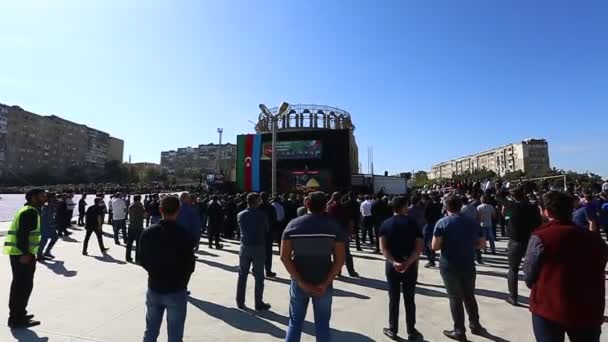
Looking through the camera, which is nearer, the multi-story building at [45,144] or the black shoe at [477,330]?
the black shoe at [477,330]

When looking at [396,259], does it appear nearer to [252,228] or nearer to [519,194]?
[252,228]

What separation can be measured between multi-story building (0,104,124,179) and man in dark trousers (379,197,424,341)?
88163 mm

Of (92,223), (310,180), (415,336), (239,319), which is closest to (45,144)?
(310,180)

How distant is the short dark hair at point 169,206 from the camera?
3131 mm

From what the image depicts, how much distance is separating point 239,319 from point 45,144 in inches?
3735

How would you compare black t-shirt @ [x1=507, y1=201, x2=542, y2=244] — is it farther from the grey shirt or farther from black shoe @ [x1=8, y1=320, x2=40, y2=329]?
black shoe @ [x1=8, y1=320, x2=40, y2=329]

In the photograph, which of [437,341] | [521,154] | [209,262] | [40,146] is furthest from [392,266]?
[521,154]

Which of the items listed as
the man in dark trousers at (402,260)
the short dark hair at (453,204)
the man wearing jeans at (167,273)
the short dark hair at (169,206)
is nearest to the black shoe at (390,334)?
the man in dark trousers at (402,260)

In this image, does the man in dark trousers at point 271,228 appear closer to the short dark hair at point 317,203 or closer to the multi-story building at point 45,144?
the short dark hair at point 317,203

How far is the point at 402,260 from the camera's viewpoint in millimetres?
3873

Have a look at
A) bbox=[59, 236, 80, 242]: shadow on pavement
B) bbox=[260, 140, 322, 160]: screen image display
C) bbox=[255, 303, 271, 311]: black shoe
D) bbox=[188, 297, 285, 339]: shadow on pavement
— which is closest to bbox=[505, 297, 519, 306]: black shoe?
bbox=[188, 297, 285, 339]: shadow on pavement

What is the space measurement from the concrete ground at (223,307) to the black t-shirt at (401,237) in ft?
3.36

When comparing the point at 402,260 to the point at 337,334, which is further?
the point at 337,334

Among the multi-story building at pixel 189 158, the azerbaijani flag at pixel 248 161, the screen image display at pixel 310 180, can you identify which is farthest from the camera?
the multi-story building at pixel 189 158
